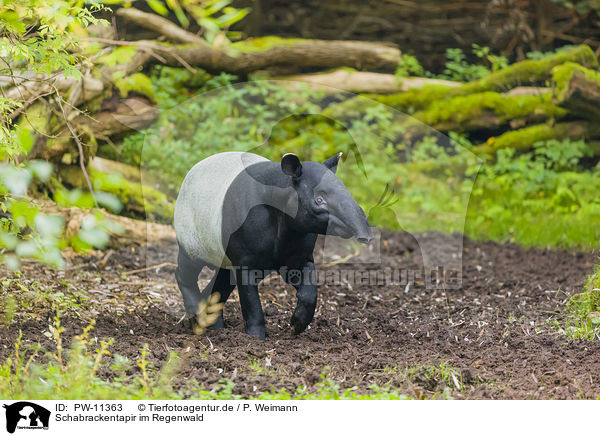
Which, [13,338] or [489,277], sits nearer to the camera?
[13,338]

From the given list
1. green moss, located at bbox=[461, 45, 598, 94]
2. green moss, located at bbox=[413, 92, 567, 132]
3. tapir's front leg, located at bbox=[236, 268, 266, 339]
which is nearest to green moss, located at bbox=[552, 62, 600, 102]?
green moss, located at bbox=[413, 92, 567, 132]

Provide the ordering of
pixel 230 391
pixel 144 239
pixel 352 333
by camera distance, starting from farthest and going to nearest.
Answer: pixel 144 239 → pixel 352 333 → pixel 230 391

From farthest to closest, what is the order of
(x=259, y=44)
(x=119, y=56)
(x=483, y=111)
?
(x=483, y=111)
(x=259, y=44)
(x=119, y=56)

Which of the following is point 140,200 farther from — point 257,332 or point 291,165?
point 291,165

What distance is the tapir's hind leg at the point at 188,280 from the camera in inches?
204

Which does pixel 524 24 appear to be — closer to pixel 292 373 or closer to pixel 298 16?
pixel 298 16

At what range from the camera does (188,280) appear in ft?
17.3

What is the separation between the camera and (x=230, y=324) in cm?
537

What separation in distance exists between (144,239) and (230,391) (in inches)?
162

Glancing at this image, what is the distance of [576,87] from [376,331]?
5865 mm

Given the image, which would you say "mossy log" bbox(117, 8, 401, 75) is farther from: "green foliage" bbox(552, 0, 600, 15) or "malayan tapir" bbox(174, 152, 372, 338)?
"malayan tapir" bbox(174, 152, 372, 338)

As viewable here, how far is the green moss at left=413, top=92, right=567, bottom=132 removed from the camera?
400 inches

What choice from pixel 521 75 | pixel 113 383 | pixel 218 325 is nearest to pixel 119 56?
pixel 218 325

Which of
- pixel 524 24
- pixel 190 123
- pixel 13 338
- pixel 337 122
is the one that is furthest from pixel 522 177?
pixel 13 338
